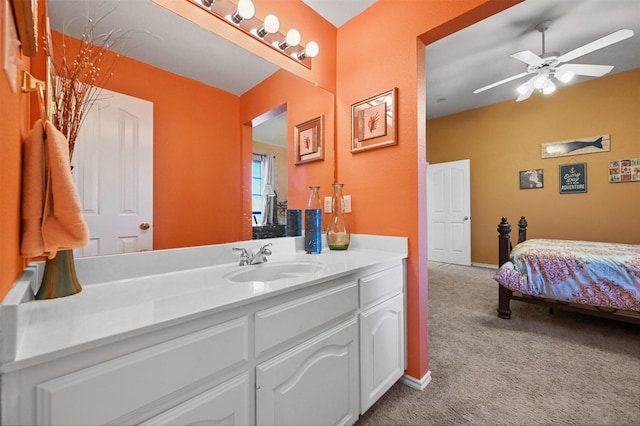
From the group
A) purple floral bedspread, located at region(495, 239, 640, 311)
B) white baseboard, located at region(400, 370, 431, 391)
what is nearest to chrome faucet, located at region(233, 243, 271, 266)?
white baseboard, located at region(400, 370, 431, 391)

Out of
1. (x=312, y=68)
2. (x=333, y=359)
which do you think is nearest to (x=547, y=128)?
(x=312, y=68)

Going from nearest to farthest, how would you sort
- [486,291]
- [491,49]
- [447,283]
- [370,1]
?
[370,1] → [491,49] → [486,291] → [447,283]

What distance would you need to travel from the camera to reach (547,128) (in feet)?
12.9

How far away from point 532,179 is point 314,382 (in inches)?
186

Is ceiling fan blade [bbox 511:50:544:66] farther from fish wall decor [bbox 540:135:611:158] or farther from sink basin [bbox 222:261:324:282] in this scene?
sink basin [bbox 222:261:324:282]

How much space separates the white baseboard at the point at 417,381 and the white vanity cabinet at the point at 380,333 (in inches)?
3.3

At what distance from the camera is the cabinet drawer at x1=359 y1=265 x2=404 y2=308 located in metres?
1.23

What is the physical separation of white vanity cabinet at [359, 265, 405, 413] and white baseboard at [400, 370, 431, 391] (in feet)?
0.28

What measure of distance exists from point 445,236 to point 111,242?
509cm

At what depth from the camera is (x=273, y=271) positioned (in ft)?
4.24

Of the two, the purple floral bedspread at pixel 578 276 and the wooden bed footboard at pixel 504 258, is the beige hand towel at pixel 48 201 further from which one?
the wooden bed footboard at pixel 504 258

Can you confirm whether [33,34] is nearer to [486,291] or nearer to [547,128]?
[486,291]

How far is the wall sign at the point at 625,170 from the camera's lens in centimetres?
331

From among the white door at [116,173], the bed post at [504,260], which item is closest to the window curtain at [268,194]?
the white door at [116,173]
